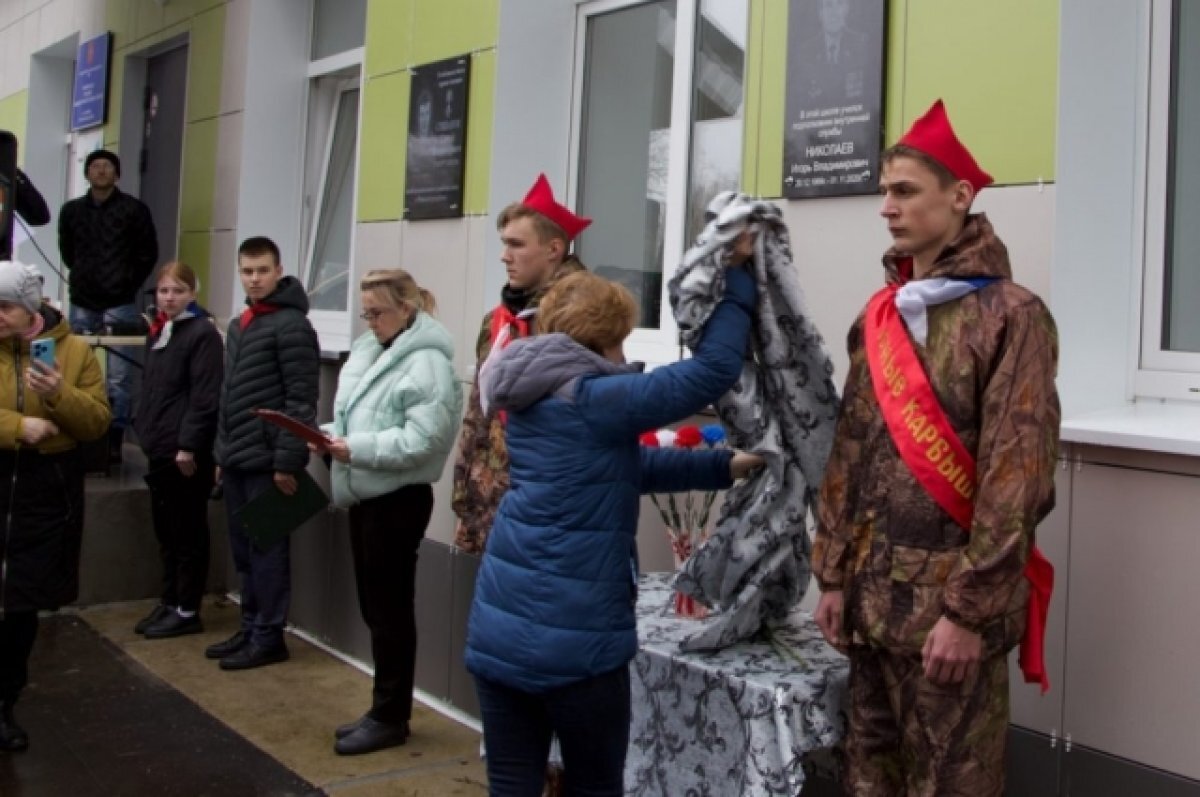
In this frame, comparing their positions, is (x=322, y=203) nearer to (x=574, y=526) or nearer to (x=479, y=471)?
(x=479, y=471)

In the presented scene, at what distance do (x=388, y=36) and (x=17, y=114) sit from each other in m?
7.57

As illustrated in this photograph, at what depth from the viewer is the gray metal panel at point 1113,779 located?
9.15 feet

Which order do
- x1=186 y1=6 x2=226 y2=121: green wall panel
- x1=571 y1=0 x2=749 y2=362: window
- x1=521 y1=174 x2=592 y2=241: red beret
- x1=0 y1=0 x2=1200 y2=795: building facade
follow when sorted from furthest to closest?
x1=186 y1=6 x2=226 y2=121: green wall panel
x1=571 y1=0 x2=749 y2=362: window
x1=521 y1=174 x2=592 y2=241: red beret
x1=0 y1=0 x2=1200 y2=795: building facade

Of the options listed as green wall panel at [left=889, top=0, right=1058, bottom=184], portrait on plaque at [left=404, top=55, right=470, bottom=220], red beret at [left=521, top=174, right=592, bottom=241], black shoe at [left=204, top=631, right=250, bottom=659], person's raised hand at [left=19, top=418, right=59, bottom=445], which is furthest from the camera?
black shoe at [left=204, top=631, right=250, bottom=659]

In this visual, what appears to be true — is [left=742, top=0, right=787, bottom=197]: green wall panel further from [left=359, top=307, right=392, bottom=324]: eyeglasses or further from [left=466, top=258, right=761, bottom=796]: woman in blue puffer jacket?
[left=359, top=307, right=392, bottom=324]: eyeglasses

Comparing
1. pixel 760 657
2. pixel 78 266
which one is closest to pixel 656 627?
pixel 760 657

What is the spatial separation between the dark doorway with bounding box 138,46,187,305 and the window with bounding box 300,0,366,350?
5.25 feet

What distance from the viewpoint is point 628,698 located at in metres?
2.82

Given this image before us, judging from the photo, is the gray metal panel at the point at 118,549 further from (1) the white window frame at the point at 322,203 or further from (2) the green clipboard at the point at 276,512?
(2) the green clipboard at the point at 276,512

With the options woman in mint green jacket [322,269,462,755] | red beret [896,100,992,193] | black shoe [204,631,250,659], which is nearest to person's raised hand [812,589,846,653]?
red beret [896,100,992,193]

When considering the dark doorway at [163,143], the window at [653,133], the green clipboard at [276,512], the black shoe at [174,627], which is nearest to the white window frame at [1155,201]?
the window at [653,133]

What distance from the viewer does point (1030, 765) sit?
Result: 120 inches

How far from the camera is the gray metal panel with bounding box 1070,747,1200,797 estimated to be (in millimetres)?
2789

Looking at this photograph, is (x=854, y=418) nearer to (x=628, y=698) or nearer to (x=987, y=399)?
(x=987, y=399)
